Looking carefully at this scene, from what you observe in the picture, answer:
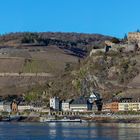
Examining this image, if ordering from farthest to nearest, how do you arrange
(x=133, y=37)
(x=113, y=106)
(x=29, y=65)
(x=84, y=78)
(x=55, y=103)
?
(x=29, y=65) → (x=133, y=37) → (x=84, y=78) → (x=55, y=103) → (x=113, y=106)

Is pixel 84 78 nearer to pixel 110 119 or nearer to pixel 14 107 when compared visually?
pixel 14 107

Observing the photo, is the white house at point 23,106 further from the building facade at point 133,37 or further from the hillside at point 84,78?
the building facade at point 133,37

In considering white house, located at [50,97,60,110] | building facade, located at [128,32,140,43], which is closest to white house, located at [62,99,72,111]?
white house, located at [50,97,60,110]

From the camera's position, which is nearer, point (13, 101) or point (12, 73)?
point (13, 101)

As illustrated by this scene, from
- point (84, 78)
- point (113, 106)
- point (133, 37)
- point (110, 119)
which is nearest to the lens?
point (110, 119)

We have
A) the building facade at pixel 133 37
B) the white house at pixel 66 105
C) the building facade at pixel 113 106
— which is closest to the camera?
the building facade at pixel 113 106

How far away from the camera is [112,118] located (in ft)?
358

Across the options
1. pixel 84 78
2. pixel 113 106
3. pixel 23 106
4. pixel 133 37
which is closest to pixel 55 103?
pixel 84 78

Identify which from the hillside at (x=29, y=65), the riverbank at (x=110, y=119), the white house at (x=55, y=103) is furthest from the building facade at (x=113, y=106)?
the hillside at (x=29, y=65)

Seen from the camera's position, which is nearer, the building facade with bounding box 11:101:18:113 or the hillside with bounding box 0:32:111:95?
the building facade with bounding box 11:101:18:113

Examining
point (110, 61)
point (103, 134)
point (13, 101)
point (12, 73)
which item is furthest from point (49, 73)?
point (103, 134)

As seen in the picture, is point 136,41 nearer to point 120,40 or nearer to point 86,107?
point 120,40

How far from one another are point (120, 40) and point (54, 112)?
101 feet

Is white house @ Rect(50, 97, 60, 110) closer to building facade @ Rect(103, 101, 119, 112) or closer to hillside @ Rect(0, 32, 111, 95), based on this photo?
building facade @ Rect(103, 101, 119, 112)
